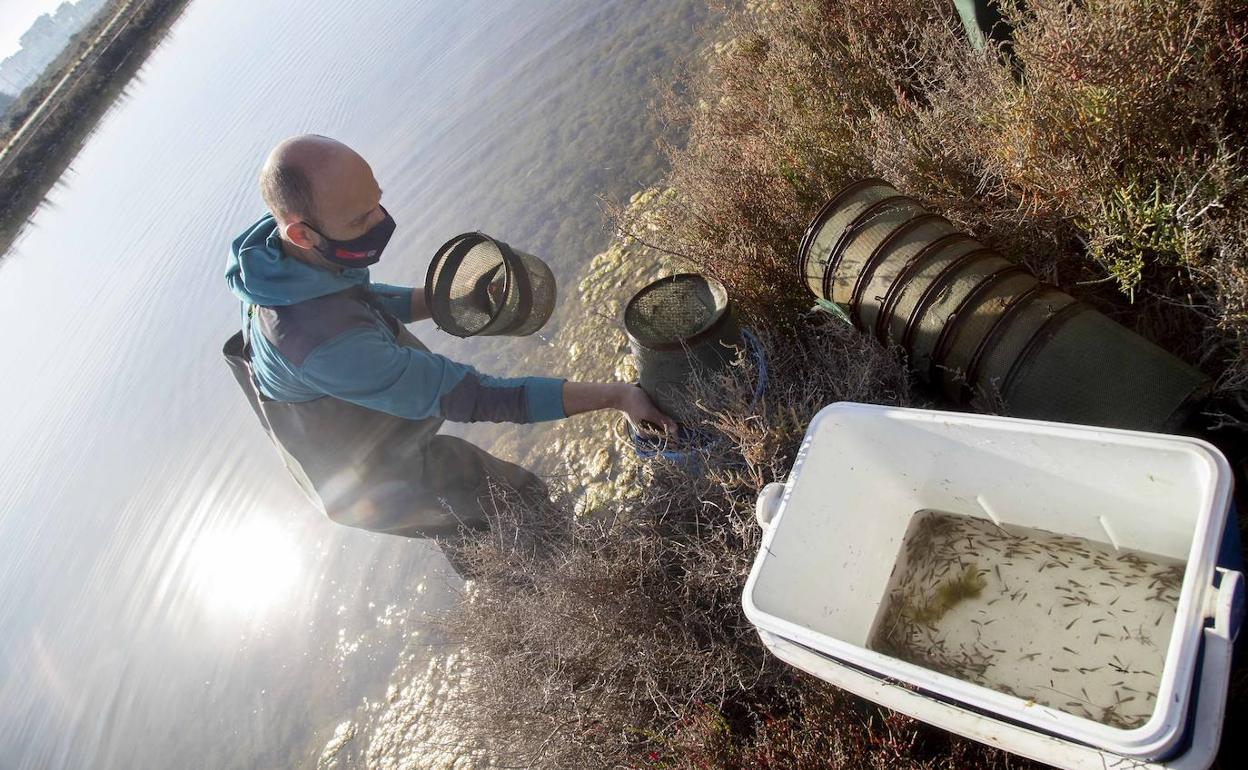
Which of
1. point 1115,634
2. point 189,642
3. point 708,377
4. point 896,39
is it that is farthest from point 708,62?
point 189,642

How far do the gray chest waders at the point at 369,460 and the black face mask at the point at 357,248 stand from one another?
148 millimetres

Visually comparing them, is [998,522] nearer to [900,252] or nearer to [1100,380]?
[1100,380]

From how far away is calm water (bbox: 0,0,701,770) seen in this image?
15.3 feet

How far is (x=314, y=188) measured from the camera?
2705 millimetres

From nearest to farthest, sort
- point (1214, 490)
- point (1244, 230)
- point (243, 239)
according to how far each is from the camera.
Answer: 1. point (1214, 490)
2. point (1244, 230)
3. point (243, 239)

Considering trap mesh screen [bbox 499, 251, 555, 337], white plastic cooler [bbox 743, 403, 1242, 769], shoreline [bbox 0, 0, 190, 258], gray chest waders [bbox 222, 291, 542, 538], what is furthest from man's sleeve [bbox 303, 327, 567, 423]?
shoreline [bbox 0, 0, 190, 258]

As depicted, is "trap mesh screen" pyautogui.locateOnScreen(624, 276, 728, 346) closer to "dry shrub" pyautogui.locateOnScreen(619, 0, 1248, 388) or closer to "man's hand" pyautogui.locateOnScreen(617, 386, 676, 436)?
"man's hand" pyautogui.locateOnScreen(617, 386, 676, 436)

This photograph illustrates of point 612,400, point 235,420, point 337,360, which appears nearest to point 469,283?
point 337,360

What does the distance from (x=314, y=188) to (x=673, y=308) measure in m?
1.45

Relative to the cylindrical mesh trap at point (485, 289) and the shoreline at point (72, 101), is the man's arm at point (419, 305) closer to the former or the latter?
the cylindrical mesh trap at point (485, 289)

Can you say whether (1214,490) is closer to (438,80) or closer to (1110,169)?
(1110,169)

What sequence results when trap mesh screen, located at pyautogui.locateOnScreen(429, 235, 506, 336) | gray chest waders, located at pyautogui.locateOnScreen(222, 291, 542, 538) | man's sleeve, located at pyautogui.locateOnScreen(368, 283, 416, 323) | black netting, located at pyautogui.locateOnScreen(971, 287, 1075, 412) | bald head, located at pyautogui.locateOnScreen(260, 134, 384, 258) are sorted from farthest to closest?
man's sleeve, located at pyautogui.locateOnScreen(368, 283, 416, 323) < trap mesh screen, located at pyautogui.locateOnScreen(429, 235, 506, 336) < gray chest waders, located at pyautogui.locateOnScreen(222, 291, 542, 538) < bald head, located at pyautogui.locateOnScreen(260, 134, 384, 258) < black netting, located at pyautogui.locateOnScreen(971, 287, 1075, 412)

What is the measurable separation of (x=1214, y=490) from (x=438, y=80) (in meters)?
9.73

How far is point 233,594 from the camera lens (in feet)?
17.8
